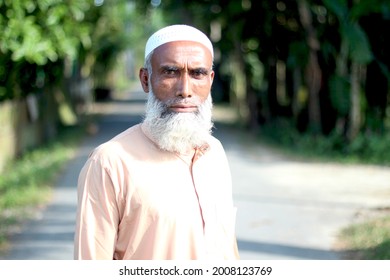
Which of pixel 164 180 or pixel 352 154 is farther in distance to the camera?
pixel 352 154

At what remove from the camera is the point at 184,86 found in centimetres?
311

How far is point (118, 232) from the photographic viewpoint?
10.0 ft

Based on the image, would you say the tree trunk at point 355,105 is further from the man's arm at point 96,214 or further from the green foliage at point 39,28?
the man's arm at point 96,214

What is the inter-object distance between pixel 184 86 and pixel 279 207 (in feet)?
24.8

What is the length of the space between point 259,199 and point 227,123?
1474 centimetres

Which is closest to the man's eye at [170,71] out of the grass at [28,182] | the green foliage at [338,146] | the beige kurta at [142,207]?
the beige kurta at [142,207]

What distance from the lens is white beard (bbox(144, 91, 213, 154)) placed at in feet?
10.3

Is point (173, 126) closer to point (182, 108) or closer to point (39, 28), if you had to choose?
point (182, 108)

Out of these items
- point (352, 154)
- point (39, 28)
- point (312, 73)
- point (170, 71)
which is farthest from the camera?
point (312, 73)

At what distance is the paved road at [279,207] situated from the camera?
324 inches

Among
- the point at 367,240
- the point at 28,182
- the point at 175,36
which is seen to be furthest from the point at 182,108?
the point at 28,182

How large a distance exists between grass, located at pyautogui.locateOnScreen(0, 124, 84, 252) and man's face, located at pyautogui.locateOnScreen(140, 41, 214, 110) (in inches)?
215

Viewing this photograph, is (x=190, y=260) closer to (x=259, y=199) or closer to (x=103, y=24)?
(x=259, y=199)

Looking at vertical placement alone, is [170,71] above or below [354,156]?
above
